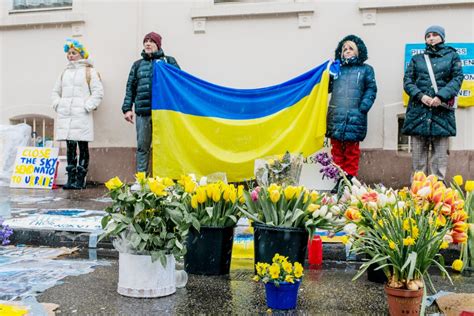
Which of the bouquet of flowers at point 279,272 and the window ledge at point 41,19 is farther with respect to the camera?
the window ledge at point 41,19

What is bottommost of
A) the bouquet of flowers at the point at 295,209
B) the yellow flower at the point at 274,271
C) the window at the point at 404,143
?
the yellow flower at the point at 274,271

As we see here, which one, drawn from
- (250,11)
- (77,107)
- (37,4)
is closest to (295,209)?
(250,11)

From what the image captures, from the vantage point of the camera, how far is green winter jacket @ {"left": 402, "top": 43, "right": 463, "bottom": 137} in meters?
7.11

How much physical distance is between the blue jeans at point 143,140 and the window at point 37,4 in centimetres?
306

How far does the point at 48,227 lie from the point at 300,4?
4.99 meters

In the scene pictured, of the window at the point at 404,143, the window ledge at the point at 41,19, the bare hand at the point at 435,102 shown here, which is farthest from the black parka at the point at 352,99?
the window ledge at the point at 41,19

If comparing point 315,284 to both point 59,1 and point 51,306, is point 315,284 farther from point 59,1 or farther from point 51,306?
point 59,1

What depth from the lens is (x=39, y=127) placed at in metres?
10.2

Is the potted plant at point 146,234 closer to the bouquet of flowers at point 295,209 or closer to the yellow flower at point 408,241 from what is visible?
the bouquet of flowers at point 295,209

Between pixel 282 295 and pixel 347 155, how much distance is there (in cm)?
434

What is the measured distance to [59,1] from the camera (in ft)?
33.0

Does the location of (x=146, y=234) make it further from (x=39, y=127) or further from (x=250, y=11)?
(x=39, y=127)

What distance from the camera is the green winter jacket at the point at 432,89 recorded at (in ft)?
23.3

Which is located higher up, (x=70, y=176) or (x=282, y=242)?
(x=70, y=176)
